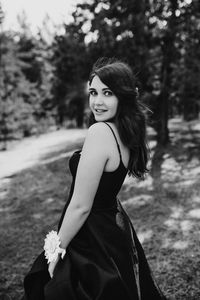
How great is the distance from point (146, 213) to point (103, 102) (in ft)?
15.7

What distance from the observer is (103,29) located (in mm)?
11375

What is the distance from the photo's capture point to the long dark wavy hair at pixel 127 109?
7.29 ft

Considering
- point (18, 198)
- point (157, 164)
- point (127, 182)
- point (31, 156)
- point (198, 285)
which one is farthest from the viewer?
point (31, 156)

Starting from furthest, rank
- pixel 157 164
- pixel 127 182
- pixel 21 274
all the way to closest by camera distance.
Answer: pixel 157 164
pixel 127 182
pixel 21 274

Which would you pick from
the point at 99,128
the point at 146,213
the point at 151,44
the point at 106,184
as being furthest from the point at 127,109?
the point at 151,44

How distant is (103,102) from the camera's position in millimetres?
2234

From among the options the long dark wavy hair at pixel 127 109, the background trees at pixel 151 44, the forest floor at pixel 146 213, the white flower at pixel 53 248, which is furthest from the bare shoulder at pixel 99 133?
the background trees at pixel 151 44

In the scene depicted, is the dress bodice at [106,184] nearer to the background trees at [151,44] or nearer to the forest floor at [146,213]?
the forest floor at [146,213]

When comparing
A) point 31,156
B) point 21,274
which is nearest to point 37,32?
point 31,156

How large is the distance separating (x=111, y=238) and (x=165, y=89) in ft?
37.1

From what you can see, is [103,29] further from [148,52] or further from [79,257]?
[79,257]

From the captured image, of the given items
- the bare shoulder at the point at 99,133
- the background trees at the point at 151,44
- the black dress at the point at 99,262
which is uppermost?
the background trees at the point at 151,44

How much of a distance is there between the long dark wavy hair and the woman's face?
3cm

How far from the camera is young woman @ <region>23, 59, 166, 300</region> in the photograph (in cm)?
205
